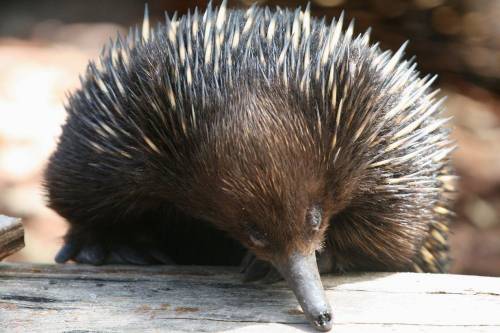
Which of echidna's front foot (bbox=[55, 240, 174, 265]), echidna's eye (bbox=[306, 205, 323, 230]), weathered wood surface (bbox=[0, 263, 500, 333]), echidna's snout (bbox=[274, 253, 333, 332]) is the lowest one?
weathered wood surface (bbox=[0, 263, 500, 333])

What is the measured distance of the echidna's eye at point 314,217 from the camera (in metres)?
2.27

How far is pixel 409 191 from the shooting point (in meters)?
2.68

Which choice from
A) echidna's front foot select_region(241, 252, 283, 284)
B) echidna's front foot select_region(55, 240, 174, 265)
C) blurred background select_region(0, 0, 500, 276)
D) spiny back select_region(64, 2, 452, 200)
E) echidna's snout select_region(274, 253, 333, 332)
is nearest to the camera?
echidna's snout select_region(274, 253, 333, 332)

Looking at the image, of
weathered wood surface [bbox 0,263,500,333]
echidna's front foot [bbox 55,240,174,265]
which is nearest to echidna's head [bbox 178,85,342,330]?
weathered wood surface [bbox 0,263,500,333]

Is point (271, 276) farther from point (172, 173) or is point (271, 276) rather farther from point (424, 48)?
point (424, 48)

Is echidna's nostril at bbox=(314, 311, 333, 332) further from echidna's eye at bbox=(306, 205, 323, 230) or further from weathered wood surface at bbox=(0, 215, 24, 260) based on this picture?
weathered wood surface at bbox=(0, 215, 24, 260)

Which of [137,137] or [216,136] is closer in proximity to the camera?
[216,136]

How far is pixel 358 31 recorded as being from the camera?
6734 mm

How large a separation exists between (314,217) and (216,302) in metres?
0.52

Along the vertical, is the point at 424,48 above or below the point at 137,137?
above

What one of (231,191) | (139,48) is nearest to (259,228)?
(231,191)

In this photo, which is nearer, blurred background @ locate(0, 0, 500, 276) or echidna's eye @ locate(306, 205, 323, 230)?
echidna's eye @ locate(306, 205, 323, 230)

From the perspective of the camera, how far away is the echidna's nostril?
7.15 ft

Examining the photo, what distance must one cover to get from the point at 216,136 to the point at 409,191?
801 mm
